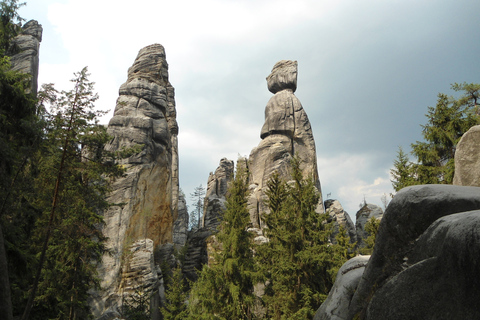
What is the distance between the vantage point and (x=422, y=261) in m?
5.55

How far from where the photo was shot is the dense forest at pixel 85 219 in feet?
38.7

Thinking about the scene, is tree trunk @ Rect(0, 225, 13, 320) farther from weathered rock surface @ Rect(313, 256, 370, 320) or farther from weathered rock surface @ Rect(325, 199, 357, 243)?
weathered rock surface @ Rect(325, 199, 357, 243)

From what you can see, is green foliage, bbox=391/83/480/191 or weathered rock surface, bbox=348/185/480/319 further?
green foliage, bbox=391/83/480/191

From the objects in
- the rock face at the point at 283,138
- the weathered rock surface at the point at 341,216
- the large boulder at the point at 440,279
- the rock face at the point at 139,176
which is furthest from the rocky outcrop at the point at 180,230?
the large boulder at the point at 440,279

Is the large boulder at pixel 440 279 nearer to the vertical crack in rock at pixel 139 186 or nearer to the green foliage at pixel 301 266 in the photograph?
the green foliage at pixel 301 266

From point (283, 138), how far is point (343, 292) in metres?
37.2

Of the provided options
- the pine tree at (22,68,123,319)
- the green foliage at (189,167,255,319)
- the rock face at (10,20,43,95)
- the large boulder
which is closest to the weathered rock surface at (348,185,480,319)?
the large boulder

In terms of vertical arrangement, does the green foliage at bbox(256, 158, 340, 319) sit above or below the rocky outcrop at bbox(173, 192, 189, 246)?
below

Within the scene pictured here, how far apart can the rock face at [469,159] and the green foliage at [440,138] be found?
20.4ft

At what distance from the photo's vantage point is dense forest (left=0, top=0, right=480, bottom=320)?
11.8m

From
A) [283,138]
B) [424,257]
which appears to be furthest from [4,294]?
[283,138]

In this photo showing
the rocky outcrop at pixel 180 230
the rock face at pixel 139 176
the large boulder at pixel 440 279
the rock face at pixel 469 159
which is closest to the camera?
the large boulder at pixel 440 279

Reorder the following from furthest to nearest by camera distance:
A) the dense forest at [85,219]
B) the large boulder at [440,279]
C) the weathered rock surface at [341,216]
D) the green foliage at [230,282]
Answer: the weathered rock surface at [341,216], the green foliage at [230,282], the dense forest at [85,219], the large boulder at [440,279]

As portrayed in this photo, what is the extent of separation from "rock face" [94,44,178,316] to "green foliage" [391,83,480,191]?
786 inches
